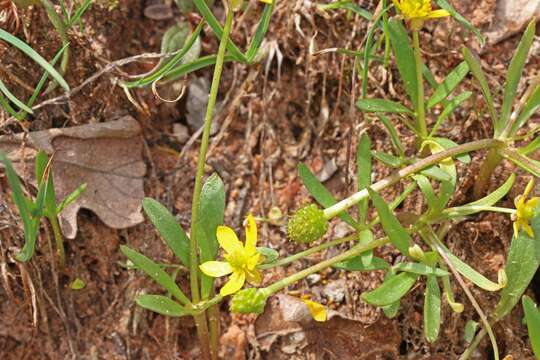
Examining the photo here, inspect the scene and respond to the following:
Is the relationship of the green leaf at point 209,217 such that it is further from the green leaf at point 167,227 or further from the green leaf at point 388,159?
the green leaf at point 388,159

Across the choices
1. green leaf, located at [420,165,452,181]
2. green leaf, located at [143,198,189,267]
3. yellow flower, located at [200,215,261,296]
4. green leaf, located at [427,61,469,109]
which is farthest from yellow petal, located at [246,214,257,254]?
green leaf, located at [427,61,469,109]

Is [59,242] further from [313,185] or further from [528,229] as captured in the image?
[528,229]

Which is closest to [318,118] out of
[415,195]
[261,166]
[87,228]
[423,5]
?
[261,166]

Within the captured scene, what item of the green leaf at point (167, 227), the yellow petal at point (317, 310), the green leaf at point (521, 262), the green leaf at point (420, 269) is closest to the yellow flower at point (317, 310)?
the yellow petal at point (317, 310)

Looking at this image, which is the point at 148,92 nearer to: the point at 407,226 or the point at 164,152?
the point at 164,152

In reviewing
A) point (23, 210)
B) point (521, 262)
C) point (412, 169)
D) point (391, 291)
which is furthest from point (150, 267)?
point (521, 262)
